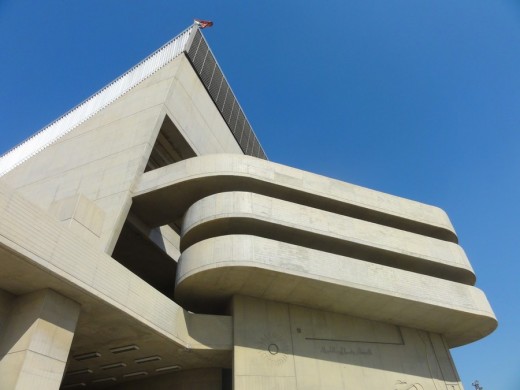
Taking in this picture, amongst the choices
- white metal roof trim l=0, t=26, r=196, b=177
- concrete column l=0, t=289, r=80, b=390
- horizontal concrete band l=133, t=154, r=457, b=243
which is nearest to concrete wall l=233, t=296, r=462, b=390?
horizontal concrete band l=133, t=154, r=457, b=243

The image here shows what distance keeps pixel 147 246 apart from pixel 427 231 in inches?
737

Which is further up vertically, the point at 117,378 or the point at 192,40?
the point at 192,40

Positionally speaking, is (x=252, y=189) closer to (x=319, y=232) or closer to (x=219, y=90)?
(x=319, y=232)

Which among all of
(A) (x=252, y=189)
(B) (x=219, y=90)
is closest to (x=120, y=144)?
(A) (x=252, y=189)

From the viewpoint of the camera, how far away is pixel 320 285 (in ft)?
62.2

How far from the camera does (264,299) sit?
19906 millimetres

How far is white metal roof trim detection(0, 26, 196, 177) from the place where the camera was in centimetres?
2877

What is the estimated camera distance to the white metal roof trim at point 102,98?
2877 cm

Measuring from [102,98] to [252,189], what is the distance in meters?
16.6

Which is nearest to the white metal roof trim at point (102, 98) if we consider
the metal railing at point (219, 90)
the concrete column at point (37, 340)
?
the metal railing at point (219, 90)

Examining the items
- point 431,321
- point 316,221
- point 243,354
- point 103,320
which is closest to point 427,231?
point 431,321

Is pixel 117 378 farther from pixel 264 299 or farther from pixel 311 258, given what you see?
pixel 311 258

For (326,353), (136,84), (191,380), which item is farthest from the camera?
(136,84)

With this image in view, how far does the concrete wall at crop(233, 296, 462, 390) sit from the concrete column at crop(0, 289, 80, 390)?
7.76m
